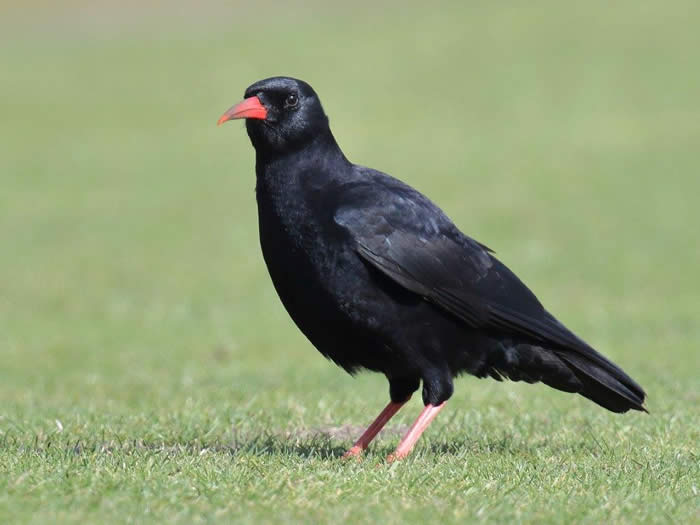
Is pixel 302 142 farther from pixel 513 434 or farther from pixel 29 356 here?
pixel 29 356

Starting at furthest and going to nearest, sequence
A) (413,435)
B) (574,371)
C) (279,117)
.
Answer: (574,371) < (279,117) < (413,435)

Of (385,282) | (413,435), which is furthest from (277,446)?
(385,282)

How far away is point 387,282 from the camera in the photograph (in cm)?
663

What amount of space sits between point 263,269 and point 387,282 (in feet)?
44.8

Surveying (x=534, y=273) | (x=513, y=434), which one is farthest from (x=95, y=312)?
(x=513, y=434)

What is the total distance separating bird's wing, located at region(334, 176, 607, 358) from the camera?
260 inches

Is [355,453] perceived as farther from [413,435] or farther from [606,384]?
[606,384]

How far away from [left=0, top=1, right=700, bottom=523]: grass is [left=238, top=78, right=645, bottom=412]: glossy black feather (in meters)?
0.47

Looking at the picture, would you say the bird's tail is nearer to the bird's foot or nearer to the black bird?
the black bird

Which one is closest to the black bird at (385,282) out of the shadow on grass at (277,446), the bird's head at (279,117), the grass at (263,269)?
the bird's head at (279,117)

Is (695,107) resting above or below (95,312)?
above

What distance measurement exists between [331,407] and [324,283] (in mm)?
2522

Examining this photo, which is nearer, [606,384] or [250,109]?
[250,109]

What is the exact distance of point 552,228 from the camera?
22359 millimetres
